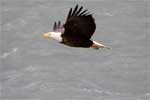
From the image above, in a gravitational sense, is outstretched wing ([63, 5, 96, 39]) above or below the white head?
above

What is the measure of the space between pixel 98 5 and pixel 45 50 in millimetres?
13093

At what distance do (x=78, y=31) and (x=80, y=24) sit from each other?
26 cm

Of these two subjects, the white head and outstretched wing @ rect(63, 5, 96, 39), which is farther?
the white head

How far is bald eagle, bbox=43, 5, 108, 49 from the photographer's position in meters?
21.5

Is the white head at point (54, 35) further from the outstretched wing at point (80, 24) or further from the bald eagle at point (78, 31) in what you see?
the outstretched wing at point (80, 24)

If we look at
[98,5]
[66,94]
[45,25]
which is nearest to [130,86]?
[66,94]

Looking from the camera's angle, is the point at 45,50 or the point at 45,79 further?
the point at 45,50

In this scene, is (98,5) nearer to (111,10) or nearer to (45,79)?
(111,10)

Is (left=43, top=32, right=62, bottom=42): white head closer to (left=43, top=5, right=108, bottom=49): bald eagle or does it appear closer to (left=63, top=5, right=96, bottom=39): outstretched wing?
(left=43, top=5, right=108, bottom=49): bald eagle

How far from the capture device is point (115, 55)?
6222cm

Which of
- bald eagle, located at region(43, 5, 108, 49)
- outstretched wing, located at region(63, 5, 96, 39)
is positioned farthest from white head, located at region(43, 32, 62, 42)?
outstretched wing, located at region(63, 5, 96, 39)

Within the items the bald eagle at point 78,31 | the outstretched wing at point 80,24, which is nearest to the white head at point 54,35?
the bald eagle at point 78,31

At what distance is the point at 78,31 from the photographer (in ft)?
72.6

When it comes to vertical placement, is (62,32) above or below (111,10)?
above
